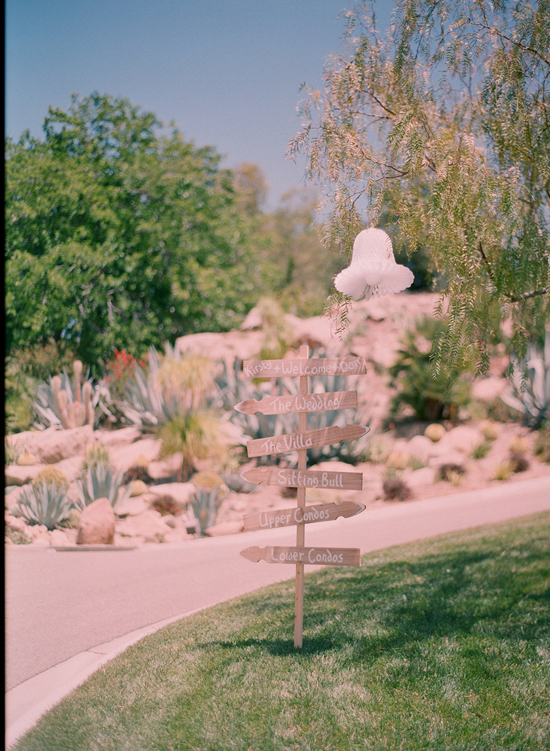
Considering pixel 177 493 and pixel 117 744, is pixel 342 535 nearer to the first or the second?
pixel 177 493

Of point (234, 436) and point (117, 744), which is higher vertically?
point (234, 436)

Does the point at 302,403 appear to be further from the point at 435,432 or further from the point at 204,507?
the point at 435,432

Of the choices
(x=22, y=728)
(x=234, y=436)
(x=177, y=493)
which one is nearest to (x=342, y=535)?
(x=177, y=493)

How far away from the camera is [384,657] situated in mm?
4016

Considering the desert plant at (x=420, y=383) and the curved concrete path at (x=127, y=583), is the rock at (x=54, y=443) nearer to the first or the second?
the curved concrete path at (x=127, y=583)

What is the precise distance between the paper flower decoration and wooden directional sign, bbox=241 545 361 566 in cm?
167

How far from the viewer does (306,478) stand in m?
4.12

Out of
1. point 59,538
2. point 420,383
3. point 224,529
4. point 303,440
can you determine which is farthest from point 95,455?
point 420,383

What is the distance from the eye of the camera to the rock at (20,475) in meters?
9.20

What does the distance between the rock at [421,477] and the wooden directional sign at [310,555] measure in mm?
6725

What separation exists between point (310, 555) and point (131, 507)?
544cm

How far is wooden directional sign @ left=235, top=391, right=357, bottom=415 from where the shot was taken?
4176 millimetres

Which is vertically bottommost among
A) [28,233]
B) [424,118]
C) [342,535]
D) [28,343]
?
[342,535]

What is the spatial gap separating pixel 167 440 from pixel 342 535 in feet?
12.0
